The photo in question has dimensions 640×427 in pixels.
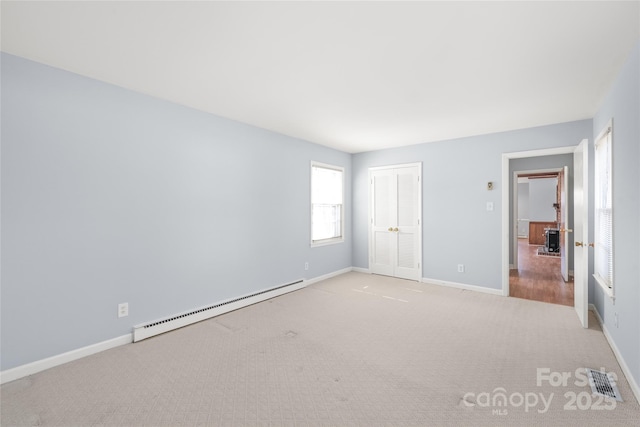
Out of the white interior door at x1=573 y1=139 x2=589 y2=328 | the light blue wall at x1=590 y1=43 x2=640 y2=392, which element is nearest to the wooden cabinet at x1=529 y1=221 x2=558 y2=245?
the white interior door at x1=573 y1=139 x2=589 y2=328

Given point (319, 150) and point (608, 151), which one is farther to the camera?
point (319, 150)

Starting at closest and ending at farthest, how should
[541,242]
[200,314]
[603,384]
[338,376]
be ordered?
[603,384] → [338,376] → [200,314] → [541,242]

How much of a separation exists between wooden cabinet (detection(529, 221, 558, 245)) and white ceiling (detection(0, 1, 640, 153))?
27.9ft

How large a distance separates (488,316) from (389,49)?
3209 millimetres

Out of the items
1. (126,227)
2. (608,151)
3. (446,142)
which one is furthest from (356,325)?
(446,142)

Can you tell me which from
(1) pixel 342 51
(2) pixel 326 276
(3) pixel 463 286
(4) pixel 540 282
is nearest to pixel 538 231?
(4) pixel 540 282

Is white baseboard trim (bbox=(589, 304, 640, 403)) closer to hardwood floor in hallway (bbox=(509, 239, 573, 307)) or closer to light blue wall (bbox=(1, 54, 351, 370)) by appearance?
hardwood floor in hallway (bbox=(509, 239, 573, 307))

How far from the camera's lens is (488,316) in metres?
3.60

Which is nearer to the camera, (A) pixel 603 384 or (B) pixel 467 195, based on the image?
(A) pixel 603 384

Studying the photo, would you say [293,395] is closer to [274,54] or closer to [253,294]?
[253,294]

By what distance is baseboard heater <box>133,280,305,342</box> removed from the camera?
2.98m

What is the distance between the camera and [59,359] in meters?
2.49

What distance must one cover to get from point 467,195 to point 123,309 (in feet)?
15.7

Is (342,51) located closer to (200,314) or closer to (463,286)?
(200,314)
